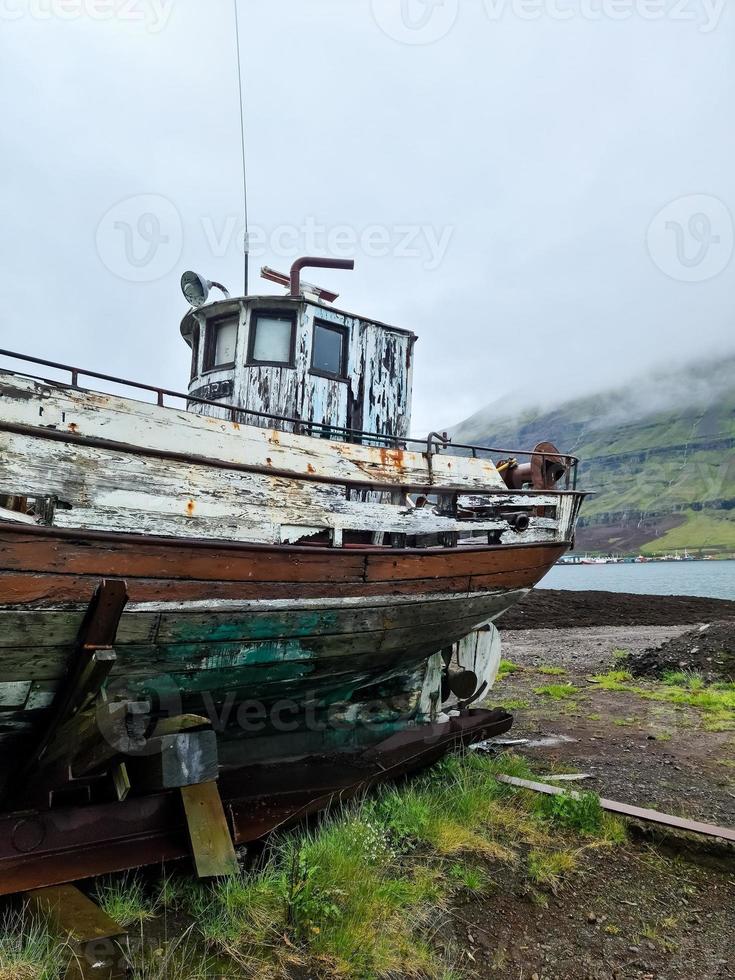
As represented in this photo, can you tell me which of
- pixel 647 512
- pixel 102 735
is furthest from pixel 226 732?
pixel 647 512

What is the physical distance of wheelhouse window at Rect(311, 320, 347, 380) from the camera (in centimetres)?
629

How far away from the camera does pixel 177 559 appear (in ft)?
11.9

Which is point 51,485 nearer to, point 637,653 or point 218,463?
point 218,463

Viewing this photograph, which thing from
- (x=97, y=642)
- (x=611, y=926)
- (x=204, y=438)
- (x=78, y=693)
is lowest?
(x=611, y=926)

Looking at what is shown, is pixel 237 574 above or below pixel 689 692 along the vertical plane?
above

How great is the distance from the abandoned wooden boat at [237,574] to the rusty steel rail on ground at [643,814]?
30.0 inches

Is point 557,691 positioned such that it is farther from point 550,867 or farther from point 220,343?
point 220,343

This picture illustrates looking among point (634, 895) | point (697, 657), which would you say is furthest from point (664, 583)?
point (634, 895)

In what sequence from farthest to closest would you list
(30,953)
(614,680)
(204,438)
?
(614,680) < (204,438) < (30,953)

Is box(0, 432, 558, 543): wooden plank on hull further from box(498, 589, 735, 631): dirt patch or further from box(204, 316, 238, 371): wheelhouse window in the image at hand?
box(498, 589, 735, 631): dirt patch

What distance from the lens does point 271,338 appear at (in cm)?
625

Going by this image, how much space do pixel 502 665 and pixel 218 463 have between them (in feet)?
32.8

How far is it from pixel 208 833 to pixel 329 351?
14.5 ft

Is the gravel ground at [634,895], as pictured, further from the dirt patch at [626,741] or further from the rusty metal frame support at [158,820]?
the rusty metal frame support at [158,820]
